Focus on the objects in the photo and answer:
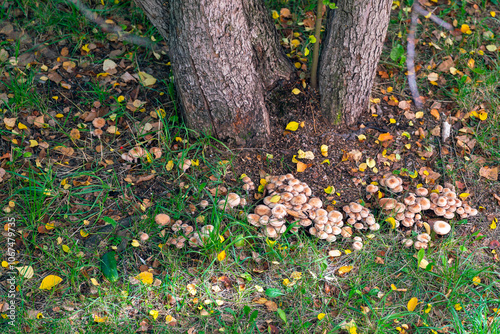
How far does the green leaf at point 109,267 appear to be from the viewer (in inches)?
116

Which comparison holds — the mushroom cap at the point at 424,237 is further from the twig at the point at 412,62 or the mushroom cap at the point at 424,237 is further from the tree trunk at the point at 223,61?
the tree trunk at the point at 223,61

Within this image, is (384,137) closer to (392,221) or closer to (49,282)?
(392,221)

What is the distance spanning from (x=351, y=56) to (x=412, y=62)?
3.83 feet

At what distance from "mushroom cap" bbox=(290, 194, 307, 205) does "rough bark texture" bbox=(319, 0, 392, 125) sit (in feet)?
2.79

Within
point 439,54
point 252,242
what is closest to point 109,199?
point 252,242

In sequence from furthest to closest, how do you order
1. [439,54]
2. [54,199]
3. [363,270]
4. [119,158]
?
[439,54], [119,158], [54,199], [363,270]

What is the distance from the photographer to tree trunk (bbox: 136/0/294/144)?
3.04 m

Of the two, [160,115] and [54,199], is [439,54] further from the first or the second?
[54,199]

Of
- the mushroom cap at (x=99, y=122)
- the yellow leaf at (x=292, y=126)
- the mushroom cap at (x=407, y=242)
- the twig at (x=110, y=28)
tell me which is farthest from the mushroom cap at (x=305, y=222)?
the twig at (x=110, y=28)

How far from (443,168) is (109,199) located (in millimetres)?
2840

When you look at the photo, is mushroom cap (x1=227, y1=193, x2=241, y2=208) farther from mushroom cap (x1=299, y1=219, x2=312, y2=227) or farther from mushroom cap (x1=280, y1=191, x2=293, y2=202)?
mushroom cap (x1=299, y1=219, x2=312, y2=227)

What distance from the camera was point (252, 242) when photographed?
10.7 ft

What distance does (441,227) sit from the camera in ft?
10.6

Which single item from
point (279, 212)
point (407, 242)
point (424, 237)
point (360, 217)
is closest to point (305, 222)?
point (279, 212)
